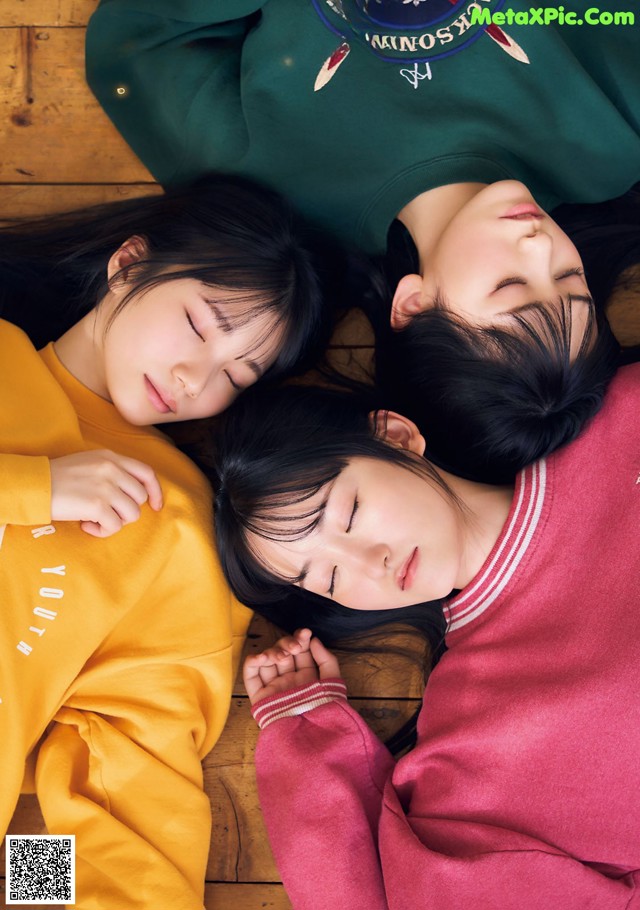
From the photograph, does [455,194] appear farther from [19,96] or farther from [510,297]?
[19,96]

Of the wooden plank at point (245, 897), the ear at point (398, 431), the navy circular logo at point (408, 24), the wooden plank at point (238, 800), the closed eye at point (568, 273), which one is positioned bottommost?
the wooden plank at point (245, 897)

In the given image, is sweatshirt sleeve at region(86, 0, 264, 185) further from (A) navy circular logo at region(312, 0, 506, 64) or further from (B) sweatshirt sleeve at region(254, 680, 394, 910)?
(B) sweatshirt sleeve at region(254, 680, 394, 910)

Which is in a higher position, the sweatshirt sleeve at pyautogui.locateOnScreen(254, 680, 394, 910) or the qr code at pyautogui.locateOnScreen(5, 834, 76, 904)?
the sweatshirt sleeve at pyautogui.locateOnScreen(254, 680, 394, 910)

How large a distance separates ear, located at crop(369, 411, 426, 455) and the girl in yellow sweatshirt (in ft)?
0.67

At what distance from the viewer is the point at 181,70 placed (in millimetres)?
1445

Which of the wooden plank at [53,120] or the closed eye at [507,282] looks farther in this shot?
the wooden plank at [53,120]

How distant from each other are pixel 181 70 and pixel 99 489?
771 millimetres

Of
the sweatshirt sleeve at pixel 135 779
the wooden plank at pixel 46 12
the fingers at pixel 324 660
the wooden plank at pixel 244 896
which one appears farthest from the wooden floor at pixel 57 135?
the wooden plank at pixel 244 896

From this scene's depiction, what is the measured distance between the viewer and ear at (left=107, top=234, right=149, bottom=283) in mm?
1352

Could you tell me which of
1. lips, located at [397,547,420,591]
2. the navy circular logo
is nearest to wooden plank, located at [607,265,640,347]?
the navy circular logo

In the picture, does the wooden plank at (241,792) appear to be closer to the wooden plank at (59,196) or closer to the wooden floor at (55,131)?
the wooden floor at (55,131)

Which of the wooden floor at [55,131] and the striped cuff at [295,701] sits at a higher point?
the wooden floor at [55,131]

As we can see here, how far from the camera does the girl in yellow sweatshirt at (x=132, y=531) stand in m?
1.27

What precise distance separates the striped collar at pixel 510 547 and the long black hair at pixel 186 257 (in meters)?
0.46
